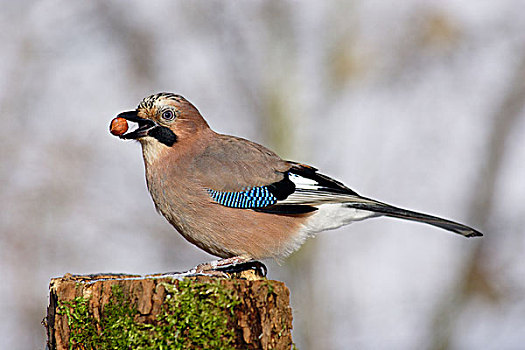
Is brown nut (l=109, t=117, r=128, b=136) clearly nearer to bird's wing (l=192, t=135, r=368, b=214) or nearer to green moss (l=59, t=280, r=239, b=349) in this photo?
bird's wing (l=192, t=135, r=368, b=214)

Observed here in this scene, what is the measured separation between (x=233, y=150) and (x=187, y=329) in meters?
1.98

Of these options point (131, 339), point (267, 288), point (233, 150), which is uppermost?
point (233, 150)

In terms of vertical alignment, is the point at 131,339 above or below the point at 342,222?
below

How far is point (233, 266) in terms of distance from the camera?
16.0 feet

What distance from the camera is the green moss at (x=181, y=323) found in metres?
3.08

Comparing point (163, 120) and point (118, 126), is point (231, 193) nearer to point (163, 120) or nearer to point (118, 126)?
point (163, 120)

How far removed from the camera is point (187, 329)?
3.09 m

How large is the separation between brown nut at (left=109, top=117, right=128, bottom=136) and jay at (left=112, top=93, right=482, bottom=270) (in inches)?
0.8

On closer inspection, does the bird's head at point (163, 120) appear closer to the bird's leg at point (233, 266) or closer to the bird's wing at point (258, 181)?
the bird's wing at point (258, 181)

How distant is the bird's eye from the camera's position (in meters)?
4.85

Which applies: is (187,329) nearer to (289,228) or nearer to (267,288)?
(267,288)

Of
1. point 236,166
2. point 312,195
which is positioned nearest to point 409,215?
point 312,195

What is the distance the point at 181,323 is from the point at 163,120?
7.05 ft

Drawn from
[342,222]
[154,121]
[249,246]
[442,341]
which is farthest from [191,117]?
[442,341]
